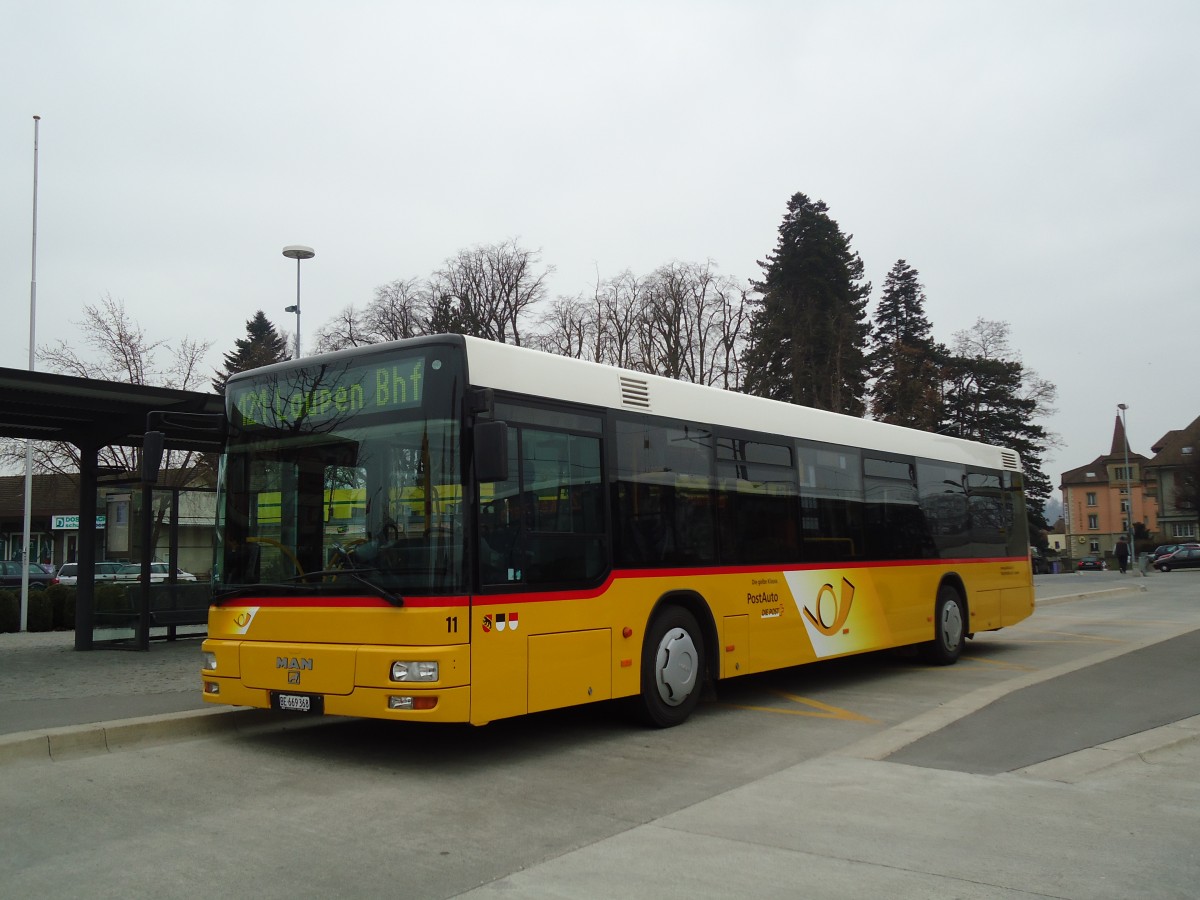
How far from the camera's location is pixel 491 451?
6965 mm

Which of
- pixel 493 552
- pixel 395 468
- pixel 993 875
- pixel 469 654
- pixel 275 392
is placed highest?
pixel 275 392

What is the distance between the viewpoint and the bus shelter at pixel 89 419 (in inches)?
484

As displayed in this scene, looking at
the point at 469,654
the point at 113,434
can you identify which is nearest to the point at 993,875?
the point at 469,654

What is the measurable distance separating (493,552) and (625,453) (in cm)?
187

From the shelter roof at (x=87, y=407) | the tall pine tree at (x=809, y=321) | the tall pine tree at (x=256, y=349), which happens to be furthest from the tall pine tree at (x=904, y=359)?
the shelter roof at (x=87, y=407)

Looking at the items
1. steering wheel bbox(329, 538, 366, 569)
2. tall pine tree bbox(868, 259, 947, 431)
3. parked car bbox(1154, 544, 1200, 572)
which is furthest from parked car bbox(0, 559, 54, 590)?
parked car bbox(1154, 544, 1200, 572)

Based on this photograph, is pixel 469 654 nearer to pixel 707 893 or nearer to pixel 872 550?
pixel 707 893

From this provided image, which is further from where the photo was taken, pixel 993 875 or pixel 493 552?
pixel 493 552

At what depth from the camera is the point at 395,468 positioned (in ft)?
24.1

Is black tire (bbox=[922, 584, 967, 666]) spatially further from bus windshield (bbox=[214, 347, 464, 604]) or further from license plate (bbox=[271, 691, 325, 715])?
license plate (bbox=[271, 691, 325, 715])

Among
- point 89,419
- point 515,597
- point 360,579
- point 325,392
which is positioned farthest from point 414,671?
point 89,419

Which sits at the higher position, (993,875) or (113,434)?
(113,434)

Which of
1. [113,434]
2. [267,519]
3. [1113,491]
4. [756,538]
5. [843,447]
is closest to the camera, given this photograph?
[267,519]

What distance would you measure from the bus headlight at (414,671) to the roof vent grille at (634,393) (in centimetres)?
303
